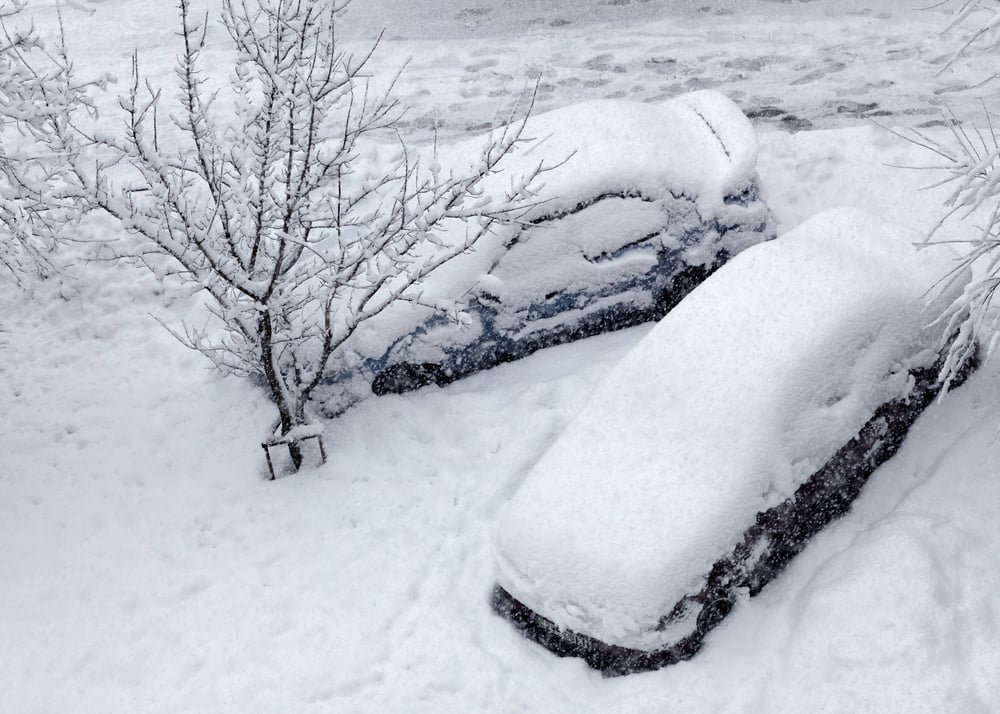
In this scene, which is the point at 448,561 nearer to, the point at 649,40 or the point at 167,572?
the point at 167,572

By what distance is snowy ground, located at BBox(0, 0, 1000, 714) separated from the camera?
14.7ft

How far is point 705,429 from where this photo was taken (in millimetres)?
4672

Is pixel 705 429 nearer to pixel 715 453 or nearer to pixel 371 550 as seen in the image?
pixel 715 453

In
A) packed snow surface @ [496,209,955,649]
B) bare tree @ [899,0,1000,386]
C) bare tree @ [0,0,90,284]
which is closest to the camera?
bare tree @ [899,0,1000,386]

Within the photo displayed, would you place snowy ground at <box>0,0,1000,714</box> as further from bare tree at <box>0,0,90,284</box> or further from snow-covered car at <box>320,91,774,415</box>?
bare tree at <box>0,0,90,284</box>

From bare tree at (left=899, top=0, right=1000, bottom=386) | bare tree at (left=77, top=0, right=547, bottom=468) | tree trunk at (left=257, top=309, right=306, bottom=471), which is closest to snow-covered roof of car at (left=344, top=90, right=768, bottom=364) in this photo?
bare tree at (left=77, top=0, right=547, bottom=468)

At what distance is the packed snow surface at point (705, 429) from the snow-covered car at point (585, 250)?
1.29m

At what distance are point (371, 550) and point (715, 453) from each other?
234 centimetres

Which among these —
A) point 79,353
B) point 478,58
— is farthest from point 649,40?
point 79,353

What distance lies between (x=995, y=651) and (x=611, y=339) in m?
3.36

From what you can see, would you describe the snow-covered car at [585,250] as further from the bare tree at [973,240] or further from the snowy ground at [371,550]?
the bare tree at [973,240]

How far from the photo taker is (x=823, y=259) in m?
5.20

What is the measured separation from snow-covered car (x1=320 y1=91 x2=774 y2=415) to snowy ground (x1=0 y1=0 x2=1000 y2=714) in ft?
0.88

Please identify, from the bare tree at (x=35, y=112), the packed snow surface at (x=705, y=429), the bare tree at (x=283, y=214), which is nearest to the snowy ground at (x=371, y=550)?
the packed snow surface at (x=705, y=429)
